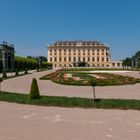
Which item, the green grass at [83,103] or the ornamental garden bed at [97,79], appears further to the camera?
the ornamental garden bed at [97,79]

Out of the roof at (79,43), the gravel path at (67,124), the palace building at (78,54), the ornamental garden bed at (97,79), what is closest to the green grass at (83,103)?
the gravel path at (67,124)

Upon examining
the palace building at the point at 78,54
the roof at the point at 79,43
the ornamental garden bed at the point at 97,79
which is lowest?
the ornamental garden bed at the point at 97,79

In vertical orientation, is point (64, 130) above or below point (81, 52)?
below

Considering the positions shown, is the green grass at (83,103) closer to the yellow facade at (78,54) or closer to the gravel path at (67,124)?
Answer: the gravel path at (67,124)

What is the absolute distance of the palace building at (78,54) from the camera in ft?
427

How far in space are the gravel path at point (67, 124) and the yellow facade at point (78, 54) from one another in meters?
120

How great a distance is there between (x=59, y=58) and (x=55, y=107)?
121 meters

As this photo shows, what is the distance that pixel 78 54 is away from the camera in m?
131

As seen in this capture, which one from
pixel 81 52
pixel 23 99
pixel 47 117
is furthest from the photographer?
pixel 81 52

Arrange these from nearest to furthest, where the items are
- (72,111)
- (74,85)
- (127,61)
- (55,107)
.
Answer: (72,111) → (55,107) → (74,85) → (127,61)

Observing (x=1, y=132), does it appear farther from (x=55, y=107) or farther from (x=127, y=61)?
(x=127, y=61)

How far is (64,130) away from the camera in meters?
6.85

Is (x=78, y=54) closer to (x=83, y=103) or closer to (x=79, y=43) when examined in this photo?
(x=79, y=43)

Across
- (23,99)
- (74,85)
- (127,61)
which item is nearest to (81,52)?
(127,61)
